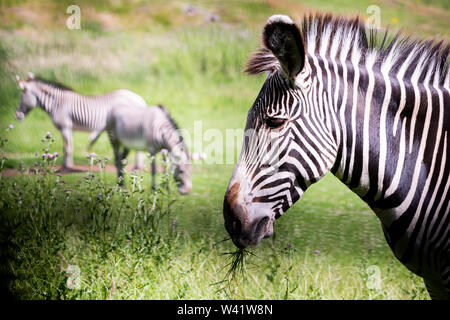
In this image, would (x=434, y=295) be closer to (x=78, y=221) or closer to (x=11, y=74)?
(x=78, y=221)

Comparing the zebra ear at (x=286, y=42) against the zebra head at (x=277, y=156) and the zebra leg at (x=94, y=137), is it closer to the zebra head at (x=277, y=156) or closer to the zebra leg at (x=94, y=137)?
the zebra head at (x=277, y=156)

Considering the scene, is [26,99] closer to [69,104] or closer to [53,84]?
[53,84]

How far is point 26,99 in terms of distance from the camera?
4.54 meters

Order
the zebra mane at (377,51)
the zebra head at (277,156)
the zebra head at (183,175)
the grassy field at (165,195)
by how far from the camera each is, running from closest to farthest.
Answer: the zebra head at (277,156) < the zebra mane at (377,51) < the grassy field at (165,195) < the zebra head at (183,175)

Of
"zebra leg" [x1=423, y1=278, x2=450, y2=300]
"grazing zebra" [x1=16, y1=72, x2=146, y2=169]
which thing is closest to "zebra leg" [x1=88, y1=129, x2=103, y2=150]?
"grazing zebra" [x1=16, y1=72, x2=146, y2=169]

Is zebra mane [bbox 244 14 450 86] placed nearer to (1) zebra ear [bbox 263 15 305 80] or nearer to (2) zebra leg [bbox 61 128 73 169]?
(1) zebra ear [bbox 263 15 305 80]

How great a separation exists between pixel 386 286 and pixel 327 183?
45.2 inches

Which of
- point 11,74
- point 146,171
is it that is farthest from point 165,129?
point 11,74

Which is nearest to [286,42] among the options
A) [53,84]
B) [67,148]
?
[67,148]

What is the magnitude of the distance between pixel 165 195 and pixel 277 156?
234 cm

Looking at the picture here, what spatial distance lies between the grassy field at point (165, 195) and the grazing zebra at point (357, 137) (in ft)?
6.08

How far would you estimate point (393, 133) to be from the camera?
2350 millimetres

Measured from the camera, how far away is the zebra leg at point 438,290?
8.30 feet

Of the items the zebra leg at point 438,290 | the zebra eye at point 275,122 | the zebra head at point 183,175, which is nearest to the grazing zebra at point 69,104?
the zebra head at point 183,175
